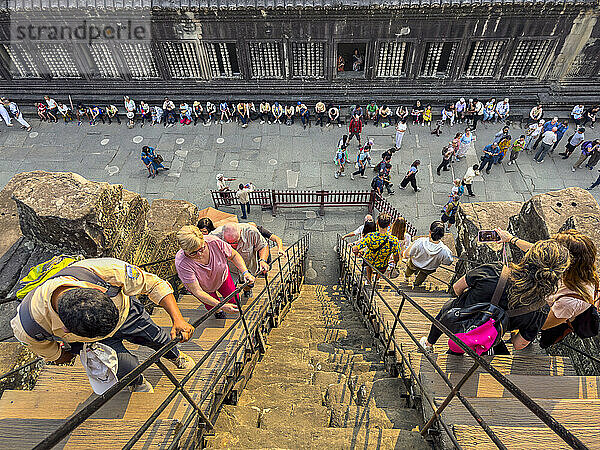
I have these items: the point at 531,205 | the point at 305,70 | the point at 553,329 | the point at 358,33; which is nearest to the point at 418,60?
the point at 358,33

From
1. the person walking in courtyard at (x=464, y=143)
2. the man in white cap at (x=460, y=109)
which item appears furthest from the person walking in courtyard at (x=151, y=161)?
the man in white cap at (x=460, y=109)

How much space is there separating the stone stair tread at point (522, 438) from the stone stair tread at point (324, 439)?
15.5 inches

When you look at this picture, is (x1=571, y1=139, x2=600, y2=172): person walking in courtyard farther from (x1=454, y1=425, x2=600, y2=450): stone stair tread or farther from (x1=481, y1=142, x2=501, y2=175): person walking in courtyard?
(x1=454, y1=425, x2=600, y2=450): stone stair tread

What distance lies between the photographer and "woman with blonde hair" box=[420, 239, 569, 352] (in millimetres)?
3219

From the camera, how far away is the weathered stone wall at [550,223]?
5018 millimetres

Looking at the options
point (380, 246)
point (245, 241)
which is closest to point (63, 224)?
point (245, 241)

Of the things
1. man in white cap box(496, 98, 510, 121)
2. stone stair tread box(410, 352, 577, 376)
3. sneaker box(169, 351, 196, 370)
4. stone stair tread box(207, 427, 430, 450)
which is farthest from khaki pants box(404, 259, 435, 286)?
man in white cap box(496, 98, 510, 121)

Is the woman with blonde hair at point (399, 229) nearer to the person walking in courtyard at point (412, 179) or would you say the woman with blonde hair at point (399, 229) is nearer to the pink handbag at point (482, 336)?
the pink handbag at point (482, 336)

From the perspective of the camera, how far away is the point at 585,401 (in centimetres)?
347

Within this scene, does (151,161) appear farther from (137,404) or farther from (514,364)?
(514,364)

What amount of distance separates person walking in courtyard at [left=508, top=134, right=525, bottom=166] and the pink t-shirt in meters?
11.5

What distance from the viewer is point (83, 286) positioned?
304 centimetres

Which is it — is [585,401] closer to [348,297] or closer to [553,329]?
[553,329]

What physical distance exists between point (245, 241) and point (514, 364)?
3.83 metres
